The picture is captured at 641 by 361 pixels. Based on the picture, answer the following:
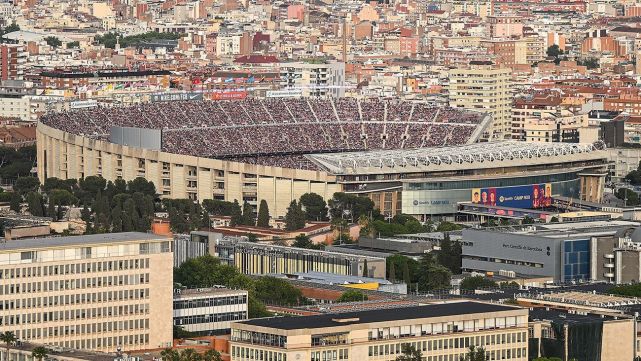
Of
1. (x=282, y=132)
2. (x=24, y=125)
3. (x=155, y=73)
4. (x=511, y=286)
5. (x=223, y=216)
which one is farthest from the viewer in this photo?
(x=155, y=73)

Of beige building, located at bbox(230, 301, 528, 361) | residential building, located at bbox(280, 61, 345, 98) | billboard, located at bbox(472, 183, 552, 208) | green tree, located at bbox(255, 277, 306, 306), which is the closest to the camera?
beige building, located at bbox(230, 301, 528, 361)

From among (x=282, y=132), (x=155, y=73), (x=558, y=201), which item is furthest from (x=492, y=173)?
(x=155, y=73)

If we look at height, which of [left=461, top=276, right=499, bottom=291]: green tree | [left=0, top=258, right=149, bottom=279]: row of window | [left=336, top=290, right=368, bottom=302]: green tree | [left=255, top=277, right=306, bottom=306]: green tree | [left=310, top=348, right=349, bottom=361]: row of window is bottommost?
[left=461, top=276, right=499, bottom=291]: green tree

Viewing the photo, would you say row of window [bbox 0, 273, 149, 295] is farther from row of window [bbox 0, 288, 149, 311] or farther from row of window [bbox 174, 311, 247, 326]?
row of window [bbox 174, 311, 247, 326]

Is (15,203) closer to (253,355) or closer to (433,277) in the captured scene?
(433,277)

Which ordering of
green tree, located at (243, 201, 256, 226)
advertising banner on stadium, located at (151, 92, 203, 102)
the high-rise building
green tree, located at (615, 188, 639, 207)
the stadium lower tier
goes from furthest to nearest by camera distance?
the high-rise building → advertising banner on stadium, located at (151, 92, 203, 102) → green tree, located at (615, 188, 639, 207) → the stadium lower tier → green tree, located at (243, 201, 256, 226)

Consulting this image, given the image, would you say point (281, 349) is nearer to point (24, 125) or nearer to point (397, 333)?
point (397, 333)

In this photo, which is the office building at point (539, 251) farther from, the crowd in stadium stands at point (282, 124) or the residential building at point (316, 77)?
the residential building at point (316, 77)

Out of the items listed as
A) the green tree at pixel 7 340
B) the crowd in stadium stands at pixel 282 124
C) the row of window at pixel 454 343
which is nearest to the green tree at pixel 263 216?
the crowd in stadium stands at pixel 282 124

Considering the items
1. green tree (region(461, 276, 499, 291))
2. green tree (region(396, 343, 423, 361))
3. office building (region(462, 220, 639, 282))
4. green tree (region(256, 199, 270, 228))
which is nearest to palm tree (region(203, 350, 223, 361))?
green tree (region(396, 343, 423, 361))
